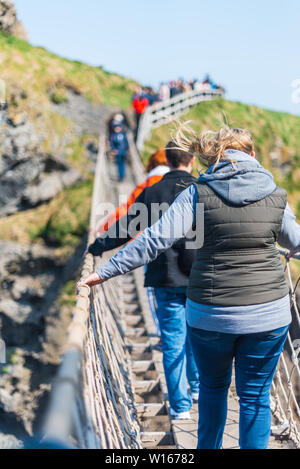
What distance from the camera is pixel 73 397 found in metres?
1.27

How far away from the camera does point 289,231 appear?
6.50ft

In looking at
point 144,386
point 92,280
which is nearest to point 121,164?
point 144,386

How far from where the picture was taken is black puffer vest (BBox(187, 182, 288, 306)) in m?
1.77

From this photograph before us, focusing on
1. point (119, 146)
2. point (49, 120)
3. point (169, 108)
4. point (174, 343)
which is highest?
point (169, 108)

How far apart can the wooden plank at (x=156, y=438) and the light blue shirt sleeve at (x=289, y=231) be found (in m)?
1.51

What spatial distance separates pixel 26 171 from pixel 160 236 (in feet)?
34.4

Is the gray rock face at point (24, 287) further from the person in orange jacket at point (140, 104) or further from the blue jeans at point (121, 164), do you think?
the person in orange jacket at point (140, 104)

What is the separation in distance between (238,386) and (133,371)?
6.50 ft

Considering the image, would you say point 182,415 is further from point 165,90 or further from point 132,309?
point 165,90

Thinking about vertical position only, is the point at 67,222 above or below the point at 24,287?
above

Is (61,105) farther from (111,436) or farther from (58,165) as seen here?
(111,436)

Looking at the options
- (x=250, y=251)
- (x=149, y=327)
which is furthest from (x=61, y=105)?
(x=250, y=251)

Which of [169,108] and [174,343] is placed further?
[169,108]

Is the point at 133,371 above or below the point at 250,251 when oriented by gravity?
below
